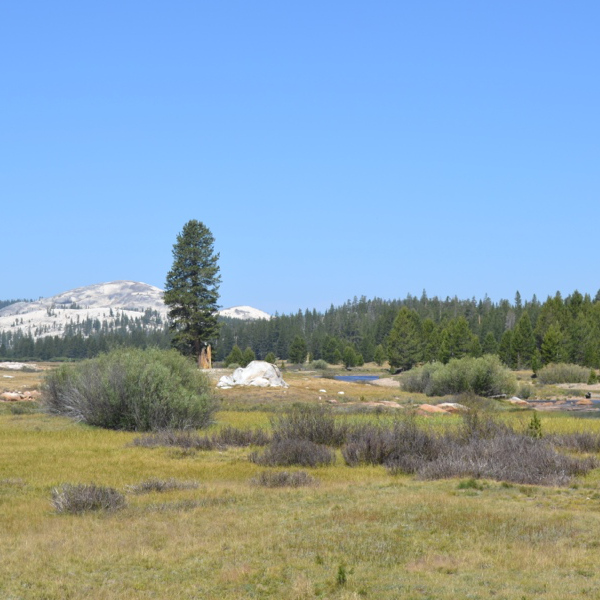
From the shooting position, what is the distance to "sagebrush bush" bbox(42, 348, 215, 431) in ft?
93.1

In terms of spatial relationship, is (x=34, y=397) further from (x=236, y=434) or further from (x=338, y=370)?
(x=338, y=370)

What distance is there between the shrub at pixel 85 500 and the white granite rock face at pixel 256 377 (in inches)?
1549

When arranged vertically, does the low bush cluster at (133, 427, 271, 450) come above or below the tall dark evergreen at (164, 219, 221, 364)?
below

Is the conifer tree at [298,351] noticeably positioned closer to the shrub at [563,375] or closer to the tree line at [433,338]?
the tree line at [433,338]

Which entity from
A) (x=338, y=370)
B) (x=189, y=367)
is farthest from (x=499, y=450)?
(x=338, y=370)

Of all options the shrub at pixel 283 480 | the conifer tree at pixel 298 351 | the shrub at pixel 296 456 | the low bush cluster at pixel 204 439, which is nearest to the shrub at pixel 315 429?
the low bush cluster at pixel 204 439

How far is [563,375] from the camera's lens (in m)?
82.3

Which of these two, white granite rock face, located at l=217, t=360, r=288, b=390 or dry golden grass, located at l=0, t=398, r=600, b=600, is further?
white granite rock face, located at l=217, t=360, r=288, b=390

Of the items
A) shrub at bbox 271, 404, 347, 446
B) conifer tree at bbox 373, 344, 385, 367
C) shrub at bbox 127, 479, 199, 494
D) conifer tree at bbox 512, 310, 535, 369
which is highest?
conifer tree at bbox 512, 310, 535, 369

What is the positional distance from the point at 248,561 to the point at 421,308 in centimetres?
16042

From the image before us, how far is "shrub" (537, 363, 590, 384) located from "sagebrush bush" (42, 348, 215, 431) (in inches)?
2390

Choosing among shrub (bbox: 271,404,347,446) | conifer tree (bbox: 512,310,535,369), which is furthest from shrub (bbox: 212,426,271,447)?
conifer tree (bbox: 512,310,535,369)

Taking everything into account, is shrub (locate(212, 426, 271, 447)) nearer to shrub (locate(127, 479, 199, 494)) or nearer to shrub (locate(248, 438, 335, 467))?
shrub (locate(248, 438, 335, 467))

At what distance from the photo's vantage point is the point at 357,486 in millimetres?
16203
